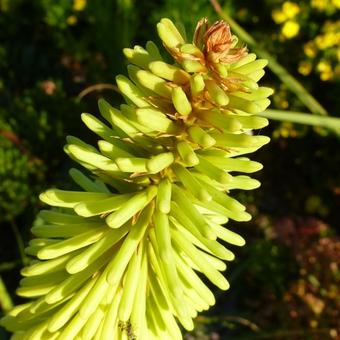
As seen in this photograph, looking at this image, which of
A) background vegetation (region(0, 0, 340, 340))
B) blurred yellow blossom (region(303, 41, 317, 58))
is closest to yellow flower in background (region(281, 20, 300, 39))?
background vegetation (region(0, 0, 340, 340))

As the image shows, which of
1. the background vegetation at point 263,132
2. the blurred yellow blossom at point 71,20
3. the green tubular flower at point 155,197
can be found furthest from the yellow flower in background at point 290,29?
the green tubular flower at point 155,197

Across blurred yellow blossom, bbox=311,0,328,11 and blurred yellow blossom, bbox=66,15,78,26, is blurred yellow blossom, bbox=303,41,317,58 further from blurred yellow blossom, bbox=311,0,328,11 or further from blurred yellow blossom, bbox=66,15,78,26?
blurred yellow blossom, bbox=66,15,78,26

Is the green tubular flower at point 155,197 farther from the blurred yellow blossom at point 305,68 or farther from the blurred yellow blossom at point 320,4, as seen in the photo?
the blurred yellow blossom at point 320,4

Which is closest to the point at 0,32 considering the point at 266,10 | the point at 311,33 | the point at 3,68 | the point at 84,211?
the point at 3,68

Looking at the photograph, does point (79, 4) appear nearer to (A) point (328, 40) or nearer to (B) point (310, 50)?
(B) point (310, 50)

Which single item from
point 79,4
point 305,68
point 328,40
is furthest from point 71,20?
point 328,40
